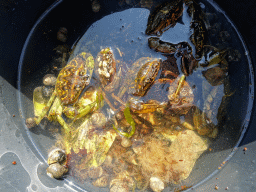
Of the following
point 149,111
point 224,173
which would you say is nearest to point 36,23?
point 149,111

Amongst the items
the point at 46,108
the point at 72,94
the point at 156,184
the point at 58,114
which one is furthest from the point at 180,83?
the point at 46,108

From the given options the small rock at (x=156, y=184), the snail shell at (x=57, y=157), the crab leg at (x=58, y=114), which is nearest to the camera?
the small rock at (x=156, y=184)

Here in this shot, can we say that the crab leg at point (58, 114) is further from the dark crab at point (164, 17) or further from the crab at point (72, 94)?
the dark crab at point (164, 17)

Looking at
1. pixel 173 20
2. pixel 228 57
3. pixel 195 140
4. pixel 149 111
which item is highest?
pixel 173 20

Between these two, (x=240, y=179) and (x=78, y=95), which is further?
(x=78, y=95)

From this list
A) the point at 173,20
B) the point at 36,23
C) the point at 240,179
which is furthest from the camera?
the point at 36,23

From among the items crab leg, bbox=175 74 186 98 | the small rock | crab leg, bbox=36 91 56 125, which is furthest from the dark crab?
the small rock

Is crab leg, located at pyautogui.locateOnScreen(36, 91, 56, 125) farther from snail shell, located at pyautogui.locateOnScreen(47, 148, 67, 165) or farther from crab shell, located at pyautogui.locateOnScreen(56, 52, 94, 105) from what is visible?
snail shell, located at pyautogui.locateOnScreen(47, 148, 67, 165)

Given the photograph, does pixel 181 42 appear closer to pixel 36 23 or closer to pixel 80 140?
pixel 80 140

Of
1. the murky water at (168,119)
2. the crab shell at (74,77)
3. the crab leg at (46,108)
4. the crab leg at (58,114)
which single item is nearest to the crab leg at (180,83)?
the murky water at (168,119)
